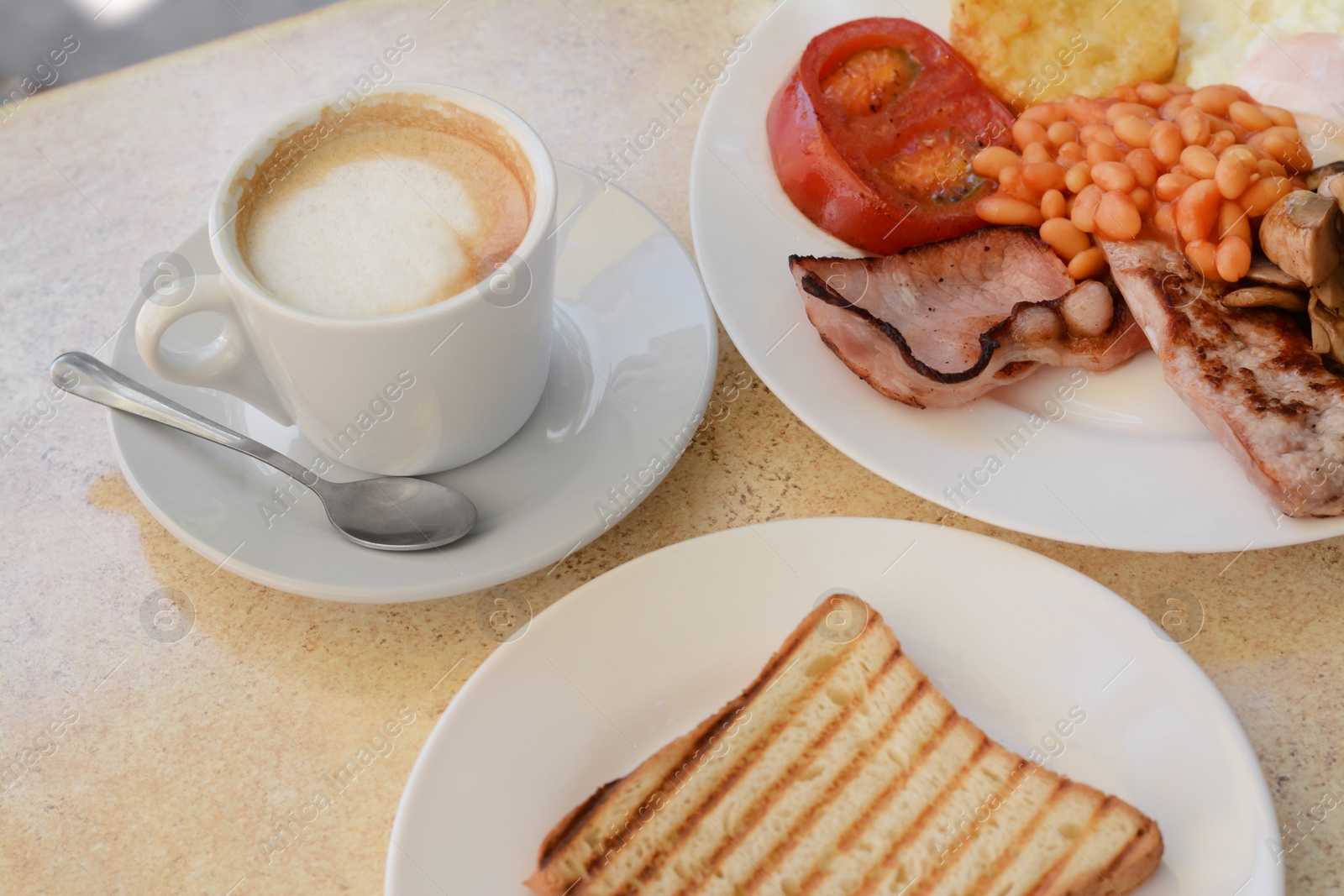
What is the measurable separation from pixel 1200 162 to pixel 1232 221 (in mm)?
86

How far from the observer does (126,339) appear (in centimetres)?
114

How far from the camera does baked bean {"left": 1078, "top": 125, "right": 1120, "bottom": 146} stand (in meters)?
1.32

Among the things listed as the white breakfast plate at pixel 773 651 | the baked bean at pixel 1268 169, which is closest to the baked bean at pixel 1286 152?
the baked bean at pixel 1268 169

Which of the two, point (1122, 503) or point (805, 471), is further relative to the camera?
point (805, 471)

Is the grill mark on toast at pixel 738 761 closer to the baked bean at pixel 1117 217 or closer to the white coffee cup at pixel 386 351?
the white coffee cup at pixel 386 351

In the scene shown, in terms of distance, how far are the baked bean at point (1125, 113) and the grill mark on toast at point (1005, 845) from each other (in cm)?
89

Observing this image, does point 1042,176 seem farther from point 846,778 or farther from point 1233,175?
point 846,778

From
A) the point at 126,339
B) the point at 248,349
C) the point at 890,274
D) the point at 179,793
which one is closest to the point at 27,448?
the point at 126,339

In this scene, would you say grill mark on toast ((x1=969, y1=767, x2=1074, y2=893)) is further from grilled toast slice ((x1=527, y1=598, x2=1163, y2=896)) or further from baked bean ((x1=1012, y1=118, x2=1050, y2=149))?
baked bean ((x1=1012, y1=118, x2=1050, y2=149))

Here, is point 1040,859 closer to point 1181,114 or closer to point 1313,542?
point 1313,542

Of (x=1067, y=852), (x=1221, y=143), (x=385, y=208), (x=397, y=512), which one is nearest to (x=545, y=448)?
(x=397, y=512)

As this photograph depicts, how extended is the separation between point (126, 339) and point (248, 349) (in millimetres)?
219

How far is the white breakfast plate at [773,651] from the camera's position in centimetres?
84

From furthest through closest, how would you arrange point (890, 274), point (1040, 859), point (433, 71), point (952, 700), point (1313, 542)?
point (433, 71) < point (890, 274) < point (1313, 542) < point (952, 700) < point (1040, 859)
